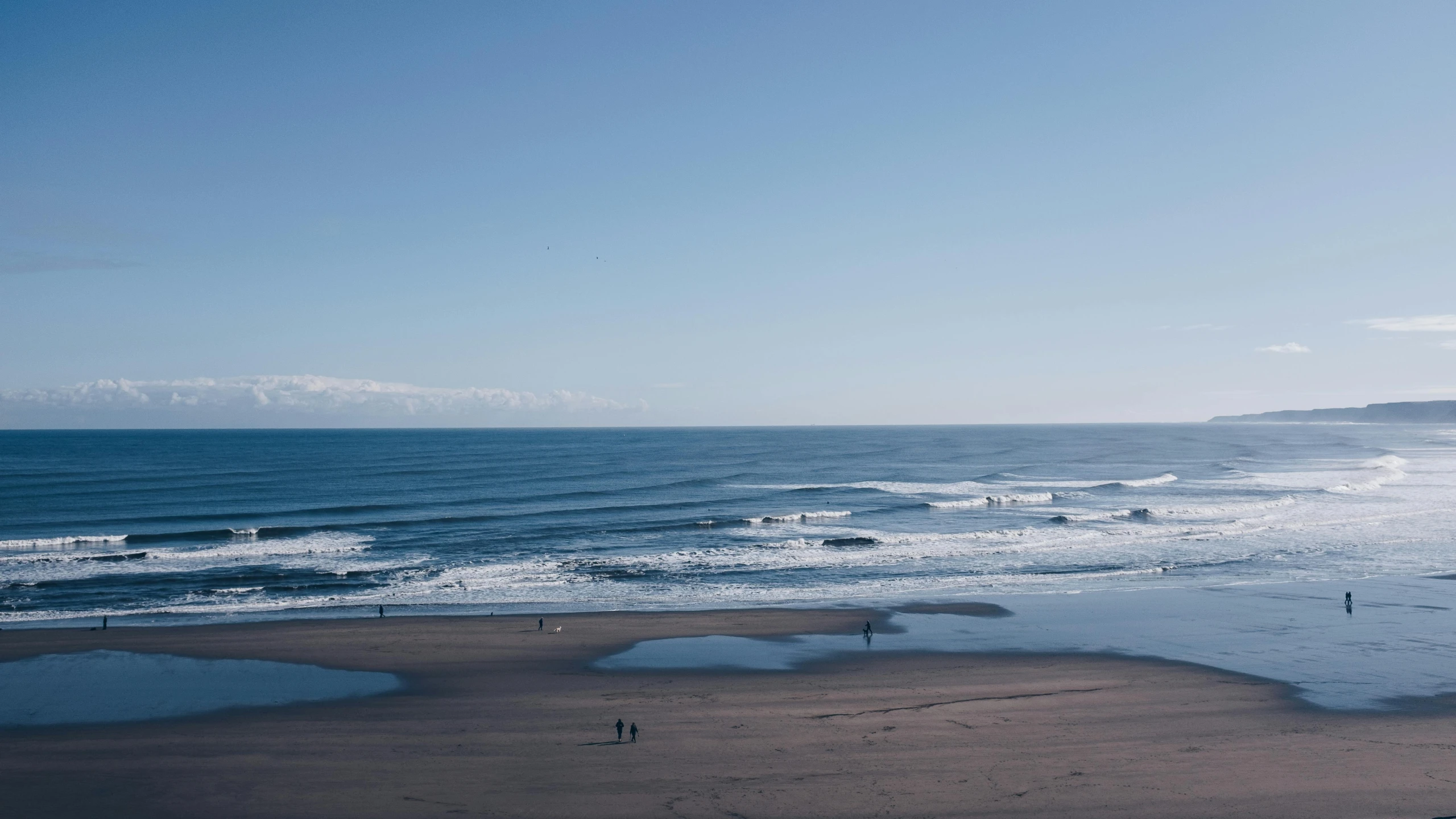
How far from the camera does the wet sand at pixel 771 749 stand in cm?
1606

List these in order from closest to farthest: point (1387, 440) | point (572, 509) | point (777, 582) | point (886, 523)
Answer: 1. point (777, 582)
2. point (886, 523)
3. point (572, 509)
4. point (1387, 440)

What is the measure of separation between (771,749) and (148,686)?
17369 mm

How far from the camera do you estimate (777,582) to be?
125 ft

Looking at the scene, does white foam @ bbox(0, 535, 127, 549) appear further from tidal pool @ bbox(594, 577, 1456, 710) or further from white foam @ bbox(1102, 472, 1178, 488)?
white foam @ bbox(1102, 472, 1178, 488)

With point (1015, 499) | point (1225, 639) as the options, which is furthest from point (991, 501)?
point (1225, 639)

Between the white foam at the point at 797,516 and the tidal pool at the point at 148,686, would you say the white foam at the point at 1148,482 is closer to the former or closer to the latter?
the white foam at the point at 797,516

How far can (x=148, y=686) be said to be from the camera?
23062 millimetres

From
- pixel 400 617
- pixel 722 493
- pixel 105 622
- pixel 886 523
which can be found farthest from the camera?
pixel 722 493

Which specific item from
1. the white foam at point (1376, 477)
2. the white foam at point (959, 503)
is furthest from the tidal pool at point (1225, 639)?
the white foam at point (1376, 477)

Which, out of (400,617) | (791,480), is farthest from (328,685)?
(791,480)

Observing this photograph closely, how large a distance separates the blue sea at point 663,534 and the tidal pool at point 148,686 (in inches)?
257

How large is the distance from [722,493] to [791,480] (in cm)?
1523

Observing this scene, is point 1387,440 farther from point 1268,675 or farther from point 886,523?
point 1268,675

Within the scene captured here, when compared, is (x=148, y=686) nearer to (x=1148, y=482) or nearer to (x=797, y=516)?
(x=797, y=516)
